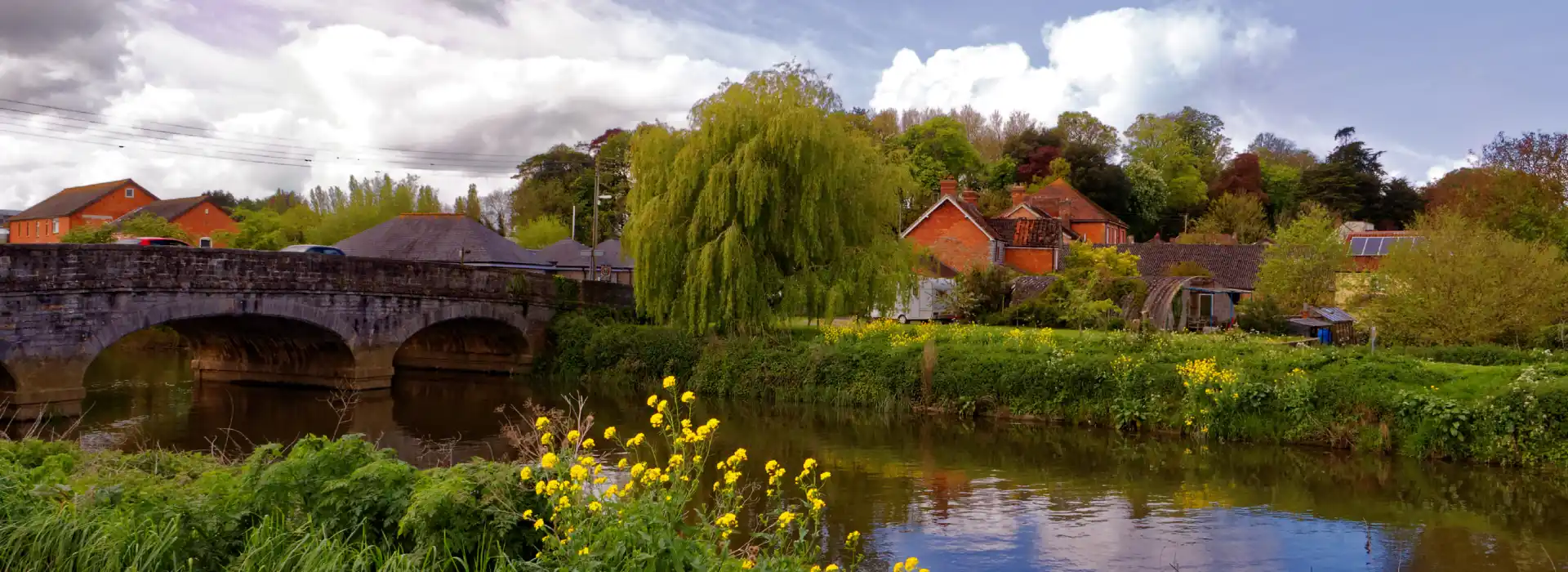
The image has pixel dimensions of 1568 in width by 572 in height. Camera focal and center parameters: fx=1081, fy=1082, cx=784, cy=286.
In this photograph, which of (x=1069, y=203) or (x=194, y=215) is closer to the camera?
(x=1069, y=203)

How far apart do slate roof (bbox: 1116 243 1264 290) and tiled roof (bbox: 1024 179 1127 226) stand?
34.9ft

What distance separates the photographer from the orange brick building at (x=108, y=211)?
208ft

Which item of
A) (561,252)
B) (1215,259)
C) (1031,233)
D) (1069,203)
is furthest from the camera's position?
(1069,203)

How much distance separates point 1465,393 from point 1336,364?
2.23m

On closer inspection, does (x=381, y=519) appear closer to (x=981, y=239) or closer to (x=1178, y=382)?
(x=1178, y=382)

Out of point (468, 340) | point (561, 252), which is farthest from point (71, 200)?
point (468, 340)

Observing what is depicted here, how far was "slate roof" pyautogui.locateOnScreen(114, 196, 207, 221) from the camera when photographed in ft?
203

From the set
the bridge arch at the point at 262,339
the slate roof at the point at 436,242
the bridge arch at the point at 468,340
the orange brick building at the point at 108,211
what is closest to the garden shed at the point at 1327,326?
the bridge arch at the point at 468,340

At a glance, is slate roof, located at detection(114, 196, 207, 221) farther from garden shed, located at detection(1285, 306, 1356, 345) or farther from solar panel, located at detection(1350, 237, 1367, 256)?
solar panel, located at detection(1350, 237, 1367, 256)

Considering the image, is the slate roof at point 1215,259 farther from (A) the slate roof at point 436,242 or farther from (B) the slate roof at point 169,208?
(B) the slate roof at point 169,208

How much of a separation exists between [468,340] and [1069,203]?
129 feet

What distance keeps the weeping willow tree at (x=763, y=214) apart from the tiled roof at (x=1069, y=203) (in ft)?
119

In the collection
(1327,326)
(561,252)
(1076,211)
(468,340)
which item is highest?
(1076,211)

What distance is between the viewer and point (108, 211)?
2589 inches
